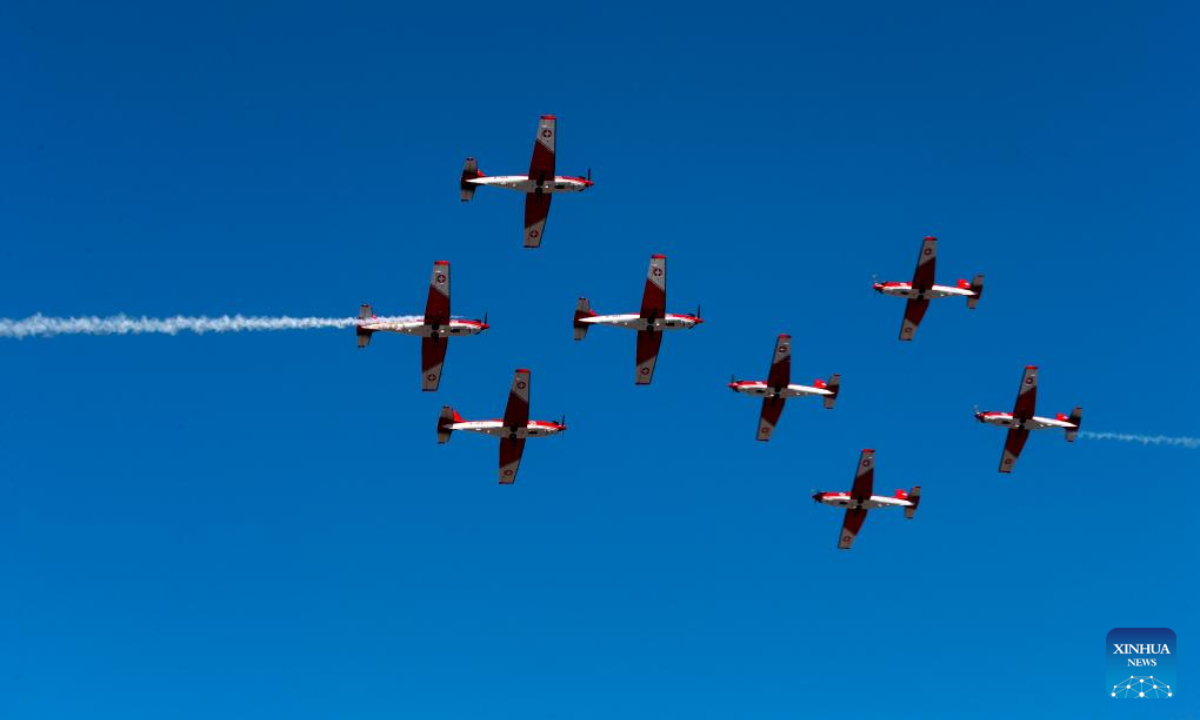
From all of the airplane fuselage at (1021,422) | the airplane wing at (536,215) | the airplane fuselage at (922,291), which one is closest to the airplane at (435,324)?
the airplane wing at (536,215)

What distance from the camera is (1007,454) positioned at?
13675cm

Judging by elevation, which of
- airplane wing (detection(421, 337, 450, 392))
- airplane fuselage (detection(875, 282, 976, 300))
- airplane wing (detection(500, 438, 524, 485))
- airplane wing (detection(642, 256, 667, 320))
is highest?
airplane fuselage (detection(875, 282, 976, 300))

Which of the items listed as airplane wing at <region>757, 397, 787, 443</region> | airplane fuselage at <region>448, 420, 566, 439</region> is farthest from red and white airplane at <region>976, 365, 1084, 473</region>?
airplane fuselage at <region>448, 420, 566, 439</region>

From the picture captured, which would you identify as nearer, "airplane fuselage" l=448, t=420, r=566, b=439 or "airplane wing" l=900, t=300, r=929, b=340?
"airplane fuselage" l=448, t=420, r=566, b=439

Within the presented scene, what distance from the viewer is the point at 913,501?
449 ft

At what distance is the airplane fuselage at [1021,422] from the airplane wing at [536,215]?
37.2 m

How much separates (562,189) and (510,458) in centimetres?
1865

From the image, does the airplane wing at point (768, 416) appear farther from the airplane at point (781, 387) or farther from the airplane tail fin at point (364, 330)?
the airplane tail fin at point (364, 330)

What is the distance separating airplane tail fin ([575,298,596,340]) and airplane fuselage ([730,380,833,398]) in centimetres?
1371

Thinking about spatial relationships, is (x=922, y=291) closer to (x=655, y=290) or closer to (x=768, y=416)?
(x=768, y=416)

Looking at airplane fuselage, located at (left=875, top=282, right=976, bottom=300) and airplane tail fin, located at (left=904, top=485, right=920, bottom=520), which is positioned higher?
airplane fuselage, located at (left=875, top=282, right=976, bottom=300)

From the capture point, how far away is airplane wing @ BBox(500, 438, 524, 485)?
122m

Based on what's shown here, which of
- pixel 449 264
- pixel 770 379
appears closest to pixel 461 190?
pixel 449 264

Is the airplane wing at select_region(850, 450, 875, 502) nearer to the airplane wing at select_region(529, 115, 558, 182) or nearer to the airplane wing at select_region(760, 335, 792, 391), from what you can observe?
the airplane wing at select_region(760, 335, 792, 391)
